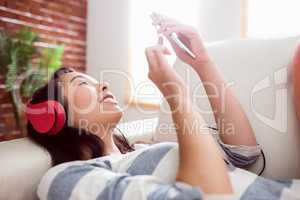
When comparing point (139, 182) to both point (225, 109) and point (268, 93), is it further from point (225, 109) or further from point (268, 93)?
point (268, 93)

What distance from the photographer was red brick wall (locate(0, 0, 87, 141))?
2816mm

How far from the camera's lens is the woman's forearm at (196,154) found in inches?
27.1

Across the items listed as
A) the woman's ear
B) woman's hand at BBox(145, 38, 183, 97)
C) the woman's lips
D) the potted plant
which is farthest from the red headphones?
the potted plant

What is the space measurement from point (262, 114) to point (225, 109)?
110 millimetres

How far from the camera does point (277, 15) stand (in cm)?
236

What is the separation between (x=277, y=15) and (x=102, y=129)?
176 centimetres

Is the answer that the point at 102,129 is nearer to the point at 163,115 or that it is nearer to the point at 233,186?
the point at 163,115

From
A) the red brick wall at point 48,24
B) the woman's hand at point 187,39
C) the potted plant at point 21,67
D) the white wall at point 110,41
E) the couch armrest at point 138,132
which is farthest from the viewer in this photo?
the white wall at point 110,41

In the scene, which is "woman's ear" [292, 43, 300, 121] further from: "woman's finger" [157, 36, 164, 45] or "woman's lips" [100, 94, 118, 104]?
"woman's lips" [100, 94, 118, 104]

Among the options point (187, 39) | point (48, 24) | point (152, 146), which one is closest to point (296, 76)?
point (187, 39)

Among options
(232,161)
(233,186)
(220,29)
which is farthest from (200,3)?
(233,186)

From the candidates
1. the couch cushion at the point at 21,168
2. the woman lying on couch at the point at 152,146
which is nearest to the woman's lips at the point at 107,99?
the woman lying on couch at the point at 152,146

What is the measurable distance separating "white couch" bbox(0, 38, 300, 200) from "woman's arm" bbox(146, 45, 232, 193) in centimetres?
29

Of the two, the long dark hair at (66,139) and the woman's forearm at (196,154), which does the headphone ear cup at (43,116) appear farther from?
the woman's forearm at (196,154)
